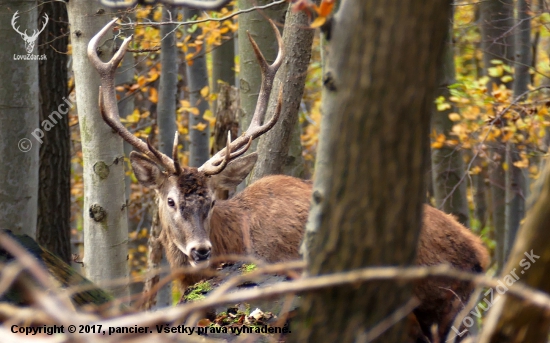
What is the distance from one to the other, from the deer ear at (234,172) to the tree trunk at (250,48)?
89cm

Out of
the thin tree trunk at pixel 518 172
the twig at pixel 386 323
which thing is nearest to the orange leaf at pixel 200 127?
the thin tree trunk at pixel 518 172

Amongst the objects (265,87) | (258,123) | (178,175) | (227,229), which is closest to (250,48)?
(265,87)

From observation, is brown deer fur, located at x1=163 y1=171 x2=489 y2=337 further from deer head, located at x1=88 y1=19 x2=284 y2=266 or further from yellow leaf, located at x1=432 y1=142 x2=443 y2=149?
yellow leaf, located at x1=432 y1=142 x2=443 y2=149

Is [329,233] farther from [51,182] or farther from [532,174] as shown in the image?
[532,174]

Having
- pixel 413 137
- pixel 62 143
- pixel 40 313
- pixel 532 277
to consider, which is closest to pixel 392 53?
pixel 413 137

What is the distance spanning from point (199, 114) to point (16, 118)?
236 inches

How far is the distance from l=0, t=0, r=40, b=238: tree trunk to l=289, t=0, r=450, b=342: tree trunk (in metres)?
4.92

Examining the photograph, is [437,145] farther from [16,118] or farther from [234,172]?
[16,118]

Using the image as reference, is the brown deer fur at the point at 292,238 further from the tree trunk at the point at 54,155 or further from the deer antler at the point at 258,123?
the tree trunk at the point at 54,155

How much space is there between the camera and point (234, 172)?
705cm

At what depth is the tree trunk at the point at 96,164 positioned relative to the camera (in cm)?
652

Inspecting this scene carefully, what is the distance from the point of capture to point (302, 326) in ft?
8.38

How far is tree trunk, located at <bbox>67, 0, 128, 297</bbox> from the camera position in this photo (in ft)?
21.4

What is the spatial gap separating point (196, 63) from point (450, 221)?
6.97m
